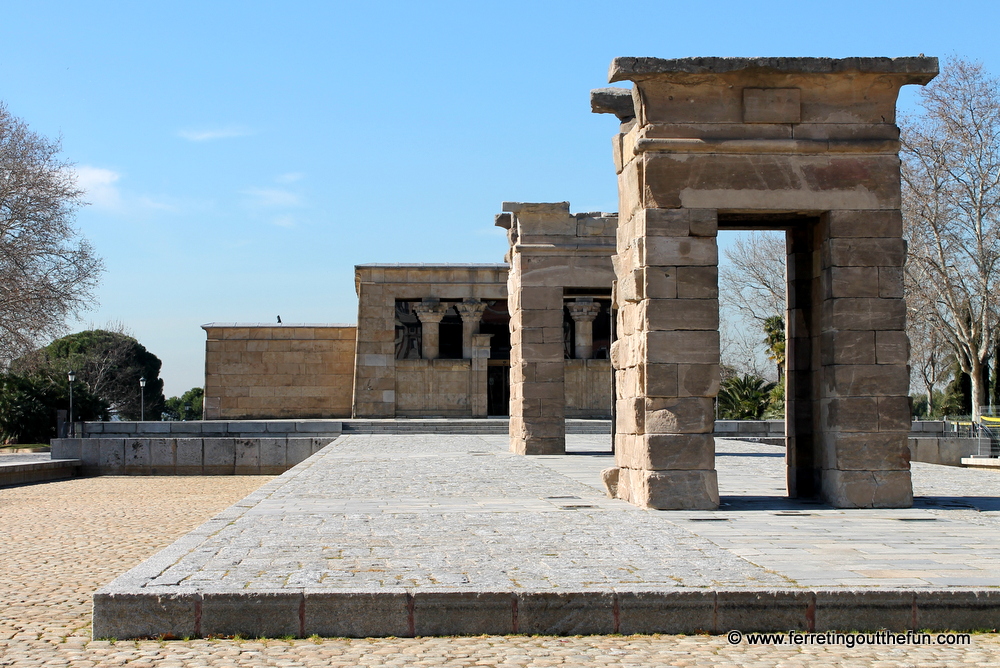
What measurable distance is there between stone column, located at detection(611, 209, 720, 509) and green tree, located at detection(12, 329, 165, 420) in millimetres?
40390

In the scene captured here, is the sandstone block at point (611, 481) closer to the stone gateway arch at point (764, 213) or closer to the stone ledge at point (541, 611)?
the stone gateway arch at point (764, 213)

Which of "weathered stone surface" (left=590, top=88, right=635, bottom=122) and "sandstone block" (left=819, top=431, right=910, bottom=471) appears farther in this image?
"weathered stone surface" (left=590, top=88, right=635, bottom=122)

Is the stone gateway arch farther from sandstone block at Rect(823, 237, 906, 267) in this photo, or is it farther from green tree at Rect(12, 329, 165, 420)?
green tree at Rect(12, 329, 165, 420)

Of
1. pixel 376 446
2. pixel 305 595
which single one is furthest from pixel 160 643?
pixel 376 446

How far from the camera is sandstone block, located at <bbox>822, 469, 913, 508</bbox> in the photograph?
31.0 feet

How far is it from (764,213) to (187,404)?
56.3 m

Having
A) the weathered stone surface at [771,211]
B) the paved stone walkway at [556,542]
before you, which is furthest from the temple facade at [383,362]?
the weathered stone surface at [771,211]

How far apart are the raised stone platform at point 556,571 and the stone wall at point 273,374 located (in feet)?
80.1

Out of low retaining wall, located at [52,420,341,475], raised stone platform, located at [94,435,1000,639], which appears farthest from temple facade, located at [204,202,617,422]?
raised stone platform, located at [94,435,1000,639]

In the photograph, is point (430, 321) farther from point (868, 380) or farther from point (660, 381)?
point (868, 380)

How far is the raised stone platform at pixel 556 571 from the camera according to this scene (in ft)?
18.2

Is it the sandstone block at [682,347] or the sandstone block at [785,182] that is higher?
the sandstone block at [785,182]

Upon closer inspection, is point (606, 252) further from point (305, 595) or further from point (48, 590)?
point (305, 595)

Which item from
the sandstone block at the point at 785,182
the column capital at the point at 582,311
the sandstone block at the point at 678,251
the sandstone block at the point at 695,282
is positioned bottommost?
the sandstone block at the point at 695,282
